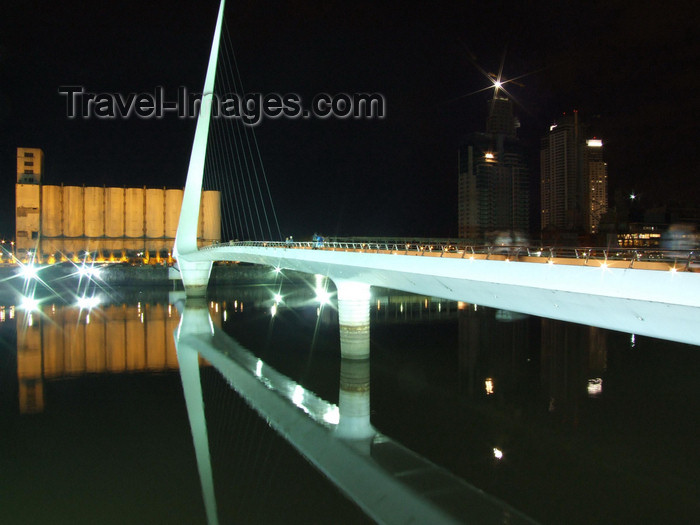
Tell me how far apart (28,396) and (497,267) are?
14.1 meters

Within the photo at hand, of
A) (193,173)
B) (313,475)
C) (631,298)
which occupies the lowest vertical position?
(313,475)

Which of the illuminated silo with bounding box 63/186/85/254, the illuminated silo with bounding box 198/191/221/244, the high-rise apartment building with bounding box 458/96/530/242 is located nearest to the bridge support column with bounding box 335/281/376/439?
the illuminated silo with bounding box 198/191/221/244

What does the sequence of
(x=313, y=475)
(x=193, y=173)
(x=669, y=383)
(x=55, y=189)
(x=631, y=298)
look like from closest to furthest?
(x=631, y=298) → (x=313, y=475) → (x=669, y=383) → (x=193, y=173) → (x=55, y=189)

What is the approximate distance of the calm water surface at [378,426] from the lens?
837 cm

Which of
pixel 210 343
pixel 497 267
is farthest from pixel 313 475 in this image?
pixel 210 343

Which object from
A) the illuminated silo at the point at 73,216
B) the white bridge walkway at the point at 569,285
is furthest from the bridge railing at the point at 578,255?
the illuminated silo at the point at 73,216

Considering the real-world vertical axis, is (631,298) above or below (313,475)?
above

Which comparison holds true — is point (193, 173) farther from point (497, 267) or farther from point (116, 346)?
point (497, 267)

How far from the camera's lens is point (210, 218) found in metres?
67.9

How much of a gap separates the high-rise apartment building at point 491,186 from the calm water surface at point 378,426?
3341 inches

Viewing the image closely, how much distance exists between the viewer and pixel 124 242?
6575 cm

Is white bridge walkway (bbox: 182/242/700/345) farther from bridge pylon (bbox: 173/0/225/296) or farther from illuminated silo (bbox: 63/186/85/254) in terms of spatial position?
illuminated silo (bbox: 63/186/85/254)

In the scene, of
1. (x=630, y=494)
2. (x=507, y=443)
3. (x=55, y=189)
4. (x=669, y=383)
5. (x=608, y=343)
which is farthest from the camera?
(x=55, y=189)

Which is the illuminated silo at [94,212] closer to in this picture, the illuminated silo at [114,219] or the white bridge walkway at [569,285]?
the illuminated silo at [114,219]
